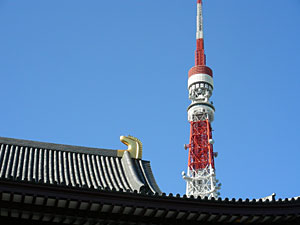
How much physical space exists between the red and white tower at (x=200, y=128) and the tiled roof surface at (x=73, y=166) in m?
51.3

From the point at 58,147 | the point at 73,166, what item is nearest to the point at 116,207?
the point at 73,166

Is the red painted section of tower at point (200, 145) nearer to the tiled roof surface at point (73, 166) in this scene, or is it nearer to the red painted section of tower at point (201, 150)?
the red painted section of tower at point (201, 150)

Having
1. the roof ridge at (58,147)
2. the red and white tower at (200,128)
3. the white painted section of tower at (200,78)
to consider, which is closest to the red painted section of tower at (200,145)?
the red and white tower at (200,128)

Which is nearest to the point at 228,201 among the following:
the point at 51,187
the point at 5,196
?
the point at 51,187

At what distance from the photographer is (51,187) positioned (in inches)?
367

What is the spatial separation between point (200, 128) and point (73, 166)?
191ft

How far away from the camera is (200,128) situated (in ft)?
238

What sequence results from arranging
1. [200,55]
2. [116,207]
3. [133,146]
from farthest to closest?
[200,55] < [133,146] < [116,207]

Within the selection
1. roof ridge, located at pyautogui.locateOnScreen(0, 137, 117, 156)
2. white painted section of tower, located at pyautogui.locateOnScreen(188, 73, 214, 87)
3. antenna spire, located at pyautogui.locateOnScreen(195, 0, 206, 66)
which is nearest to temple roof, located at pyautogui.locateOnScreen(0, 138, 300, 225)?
roof ridge, located at pyautogui.locateOnScreen(0, 137, 117, 156)

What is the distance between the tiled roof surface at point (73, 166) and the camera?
1405cm

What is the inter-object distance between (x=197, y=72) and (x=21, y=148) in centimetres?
6152

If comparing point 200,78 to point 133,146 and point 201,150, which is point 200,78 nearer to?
point 201,150

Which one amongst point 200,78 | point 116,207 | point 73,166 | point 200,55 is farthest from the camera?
point 200,55

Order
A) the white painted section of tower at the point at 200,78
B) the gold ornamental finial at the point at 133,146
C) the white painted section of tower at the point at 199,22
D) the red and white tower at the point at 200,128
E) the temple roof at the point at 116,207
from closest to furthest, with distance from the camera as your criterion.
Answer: the temple roof at the point at 116,207, the gold ornamental finial at the point at 133,146, the red and white tower at the point at 200,128, the white painted section of tower at the point at 199,22, the white painted section of tower at the point at 200,78
